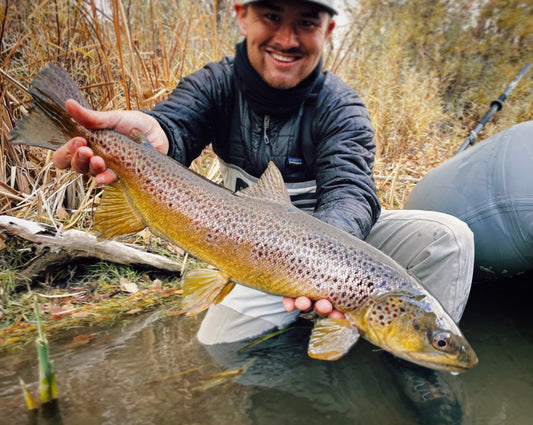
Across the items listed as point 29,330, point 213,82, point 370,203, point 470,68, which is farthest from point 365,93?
point 29,330

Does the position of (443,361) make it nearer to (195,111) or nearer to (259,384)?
(259,384)

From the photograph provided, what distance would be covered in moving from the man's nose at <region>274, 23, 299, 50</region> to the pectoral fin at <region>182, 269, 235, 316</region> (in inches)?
59.7

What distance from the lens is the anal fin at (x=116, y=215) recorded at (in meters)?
1.98

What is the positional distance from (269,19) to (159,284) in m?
1.95

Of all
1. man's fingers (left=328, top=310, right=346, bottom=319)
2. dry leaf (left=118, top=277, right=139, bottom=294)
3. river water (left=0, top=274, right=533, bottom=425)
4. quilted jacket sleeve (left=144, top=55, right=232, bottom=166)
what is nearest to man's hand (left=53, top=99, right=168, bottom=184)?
quilted jacket sleeve (left=144, top=55, right=232, bottom=166)

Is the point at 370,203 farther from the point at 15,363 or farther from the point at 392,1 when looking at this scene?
the point at 392,1

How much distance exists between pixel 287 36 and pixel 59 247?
2025 mm

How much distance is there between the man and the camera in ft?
8.10

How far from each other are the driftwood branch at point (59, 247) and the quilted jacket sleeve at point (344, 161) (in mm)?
1490

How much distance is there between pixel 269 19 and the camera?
2.63m

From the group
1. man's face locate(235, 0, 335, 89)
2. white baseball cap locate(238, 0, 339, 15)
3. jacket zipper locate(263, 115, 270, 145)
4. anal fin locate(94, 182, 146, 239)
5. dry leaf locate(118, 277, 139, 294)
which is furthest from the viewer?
dry leaf locate(118, 277, 139, 294)

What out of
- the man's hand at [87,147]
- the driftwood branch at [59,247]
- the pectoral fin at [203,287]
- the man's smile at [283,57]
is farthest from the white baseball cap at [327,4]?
the driftwood branch at [59,247]

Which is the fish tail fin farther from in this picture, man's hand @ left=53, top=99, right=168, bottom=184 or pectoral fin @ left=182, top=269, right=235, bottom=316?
pectoral fin @ left=182, top=269, right=235, bottom=316

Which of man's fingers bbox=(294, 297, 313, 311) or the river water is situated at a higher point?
man's fingers bbox=(294, 297, 313, 311)
